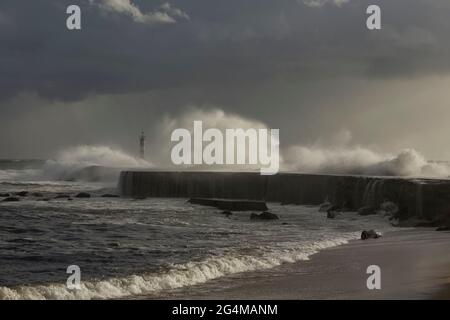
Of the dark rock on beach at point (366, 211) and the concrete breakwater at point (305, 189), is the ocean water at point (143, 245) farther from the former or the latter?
the concrete breakwater at point (305, 189)

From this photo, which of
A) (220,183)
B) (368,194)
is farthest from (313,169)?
(368,194)

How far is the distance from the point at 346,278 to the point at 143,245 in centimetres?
608

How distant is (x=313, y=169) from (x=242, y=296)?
107 feet

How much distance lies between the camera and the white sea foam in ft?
29.4

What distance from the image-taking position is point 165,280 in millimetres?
9898

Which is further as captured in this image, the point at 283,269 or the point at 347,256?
the point at 347,256

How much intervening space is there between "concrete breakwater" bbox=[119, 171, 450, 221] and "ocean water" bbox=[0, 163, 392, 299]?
6.28 feet

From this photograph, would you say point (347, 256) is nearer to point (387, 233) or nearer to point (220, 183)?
point (387, 233)

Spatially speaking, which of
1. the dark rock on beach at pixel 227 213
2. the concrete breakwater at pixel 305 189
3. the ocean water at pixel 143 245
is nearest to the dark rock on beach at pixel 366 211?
the ocean water at pixel 143 245
